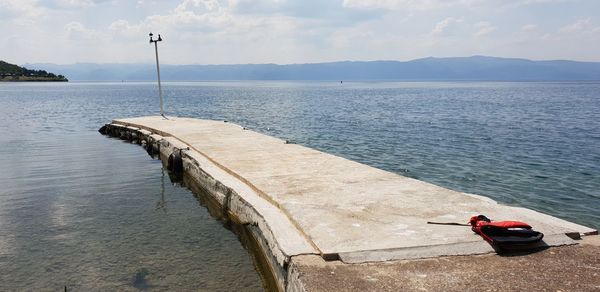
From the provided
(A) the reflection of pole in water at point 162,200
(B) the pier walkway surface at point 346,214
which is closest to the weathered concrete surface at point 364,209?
(B) the pier walkway surface at point 346,214

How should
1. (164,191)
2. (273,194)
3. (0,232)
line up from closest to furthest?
(273,194) < (0,232) < (164,191)

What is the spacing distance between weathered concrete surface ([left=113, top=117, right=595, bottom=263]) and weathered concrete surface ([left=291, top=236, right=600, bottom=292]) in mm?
241

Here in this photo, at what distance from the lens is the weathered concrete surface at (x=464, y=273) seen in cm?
513

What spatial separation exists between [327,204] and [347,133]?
2258cm

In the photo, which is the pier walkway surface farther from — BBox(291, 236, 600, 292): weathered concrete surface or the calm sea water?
the calm sea water

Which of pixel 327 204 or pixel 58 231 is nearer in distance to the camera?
pixel 327 204

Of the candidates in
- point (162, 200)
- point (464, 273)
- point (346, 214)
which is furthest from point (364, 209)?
point (162, 200)

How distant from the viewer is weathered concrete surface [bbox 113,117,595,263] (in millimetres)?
6207

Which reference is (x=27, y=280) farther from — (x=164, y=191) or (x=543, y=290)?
(x=543, y=290)

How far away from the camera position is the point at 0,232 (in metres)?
10.1

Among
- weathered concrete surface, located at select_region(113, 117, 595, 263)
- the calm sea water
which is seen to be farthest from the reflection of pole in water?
weathered concrete surface, located at select_region(113, 117, 595, 263)

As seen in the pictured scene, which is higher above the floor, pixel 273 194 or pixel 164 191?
pixel 273 194

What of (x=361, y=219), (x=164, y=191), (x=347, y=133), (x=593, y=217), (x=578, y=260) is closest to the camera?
(x=578, y=260)

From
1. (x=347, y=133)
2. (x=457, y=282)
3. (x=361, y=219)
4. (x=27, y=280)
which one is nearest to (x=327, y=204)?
(x=361, y=219)
